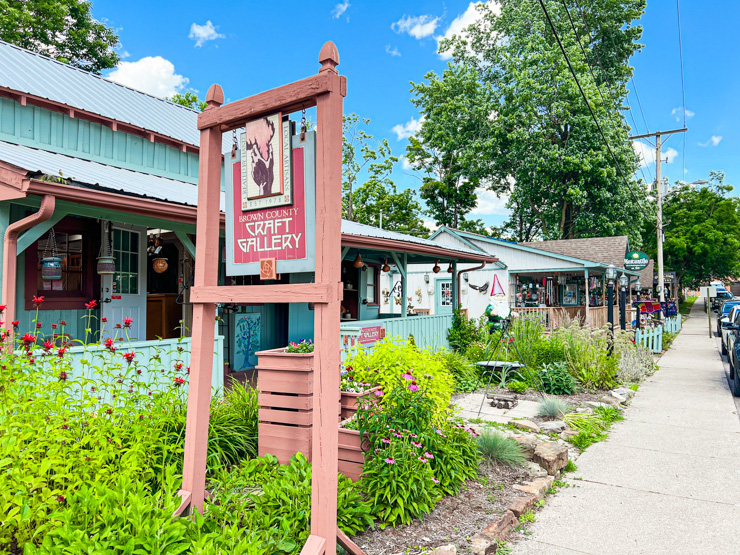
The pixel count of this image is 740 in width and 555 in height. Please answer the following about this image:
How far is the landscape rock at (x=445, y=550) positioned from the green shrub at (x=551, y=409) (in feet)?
14.0

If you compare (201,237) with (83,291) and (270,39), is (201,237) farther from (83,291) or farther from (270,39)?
(270,39)

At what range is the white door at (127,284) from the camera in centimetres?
762

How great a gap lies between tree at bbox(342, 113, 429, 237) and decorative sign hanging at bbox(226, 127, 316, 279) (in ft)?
89.8

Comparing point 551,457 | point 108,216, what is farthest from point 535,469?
point 108,216

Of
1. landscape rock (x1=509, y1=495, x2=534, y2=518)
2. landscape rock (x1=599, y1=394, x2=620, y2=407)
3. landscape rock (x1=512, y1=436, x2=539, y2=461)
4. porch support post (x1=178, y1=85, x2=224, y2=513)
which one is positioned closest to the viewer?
porch support post (x1=178, y1=85, x2=224, y2=513)

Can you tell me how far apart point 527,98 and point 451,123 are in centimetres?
536

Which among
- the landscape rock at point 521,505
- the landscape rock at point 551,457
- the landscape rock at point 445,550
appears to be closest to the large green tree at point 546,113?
the landscape rock at point 551,457

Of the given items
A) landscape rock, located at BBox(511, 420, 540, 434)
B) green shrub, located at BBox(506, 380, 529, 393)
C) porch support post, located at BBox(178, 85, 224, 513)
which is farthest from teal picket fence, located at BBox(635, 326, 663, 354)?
porch support post, located at BBox(178, 85, 224, 513)

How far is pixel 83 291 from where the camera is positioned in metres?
7.37

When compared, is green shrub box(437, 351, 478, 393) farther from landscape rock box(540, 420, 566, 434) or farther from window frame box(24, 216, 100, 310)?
window frame box(24, 216, 100, 310)

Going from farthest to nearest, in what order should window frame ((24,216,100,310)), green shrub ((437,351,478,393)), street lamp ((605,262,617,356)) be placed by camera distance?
street lamp ((605,262,617,356)) → green shrub ((437,351,478,393)) → window frame ((24,216,100,310))

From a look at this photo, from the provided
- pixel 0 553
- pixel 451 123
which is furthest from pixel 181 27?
pixel 0 553

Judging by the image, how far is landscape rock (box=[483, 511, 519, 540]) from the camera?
3.61 metres

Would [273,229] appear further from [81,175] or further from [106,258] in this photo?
[106,258]
